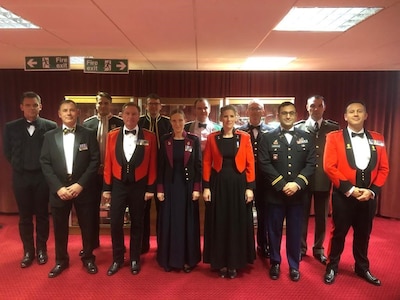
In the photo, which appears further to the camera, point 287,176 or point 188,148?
point 188,148

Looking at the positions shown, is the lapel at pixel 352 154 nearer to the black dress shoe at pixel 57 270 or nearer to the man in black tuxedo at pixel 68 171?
the man in black tuxedo at pixel 68 171

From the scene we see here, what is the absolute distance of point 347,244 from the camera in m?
4.26

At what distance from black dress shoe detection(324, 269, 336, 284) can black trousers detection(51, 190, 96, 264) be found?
7.58ft

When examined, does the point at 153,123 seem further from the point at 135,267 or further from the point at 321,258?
the point at 321,258

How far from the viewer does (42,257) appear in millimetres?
3572

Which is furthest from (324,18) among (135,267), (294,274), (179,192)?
(135,267)

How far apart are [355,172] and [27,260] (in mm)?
3360

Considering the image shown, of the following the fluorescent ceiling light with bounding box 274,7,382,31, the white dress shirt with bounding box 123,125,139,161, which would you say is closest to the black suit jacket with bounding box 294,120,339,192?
the fluorescent ceiling light with bounding box 274,7,382,31

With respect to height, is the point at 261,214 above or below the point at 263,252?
above

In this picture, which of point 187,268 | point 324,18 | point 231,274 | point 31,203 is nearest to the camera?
point 324,18

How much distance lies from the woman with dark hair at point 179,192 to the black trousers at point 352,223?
1.31m

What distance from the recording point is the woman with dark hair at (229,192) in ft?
10.6

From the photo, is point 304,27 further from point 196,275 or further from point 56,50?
point 56,50

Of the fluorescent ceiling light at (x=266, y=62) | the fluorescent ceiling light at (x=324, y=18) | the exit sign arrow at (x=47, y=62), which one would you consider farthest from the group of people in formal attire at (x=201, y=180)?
the fluorescent ceiling light at (x=266, y=62)
